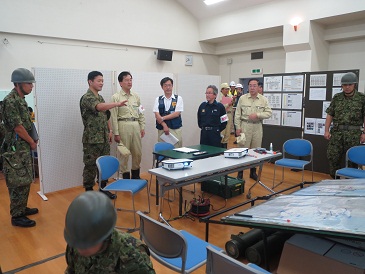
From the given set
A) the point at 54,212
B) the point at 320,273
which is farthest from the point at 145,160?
the point at 320,273

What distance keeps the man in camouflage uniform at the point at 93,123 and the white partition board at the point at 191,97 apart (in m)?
2.17

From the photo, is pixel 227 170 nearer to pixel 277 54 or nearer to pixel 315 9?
pixel 315 9

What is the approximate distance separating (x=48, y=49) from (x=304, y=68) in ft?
20.3

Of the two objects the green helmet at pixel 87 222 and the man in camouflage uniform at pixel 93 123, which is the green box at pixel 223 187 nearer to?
the man in camouflage uniform at pixel 93 123

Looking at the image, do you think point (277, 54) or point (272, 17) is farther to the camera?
point (277, 54)

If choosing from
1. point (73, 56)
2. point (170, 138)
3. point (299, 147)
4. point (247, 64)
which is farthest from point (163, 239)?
point (247, 64)

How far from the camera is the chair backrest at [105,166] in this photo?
10.0 feet

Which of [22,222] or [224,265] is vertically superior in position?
[224,265]

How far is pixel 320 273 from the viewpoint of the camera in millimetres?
1928

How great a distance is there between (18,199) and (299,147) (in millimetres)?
3967

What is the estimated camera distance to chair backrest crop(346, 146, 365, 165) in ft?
12.8

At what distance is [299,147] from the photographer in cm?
456

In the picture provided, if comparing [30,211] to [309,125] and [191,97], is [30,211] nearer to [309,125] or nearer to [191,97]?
[191,97]

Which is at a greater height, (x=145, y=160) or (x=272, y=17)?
(x=272, y=17)
